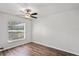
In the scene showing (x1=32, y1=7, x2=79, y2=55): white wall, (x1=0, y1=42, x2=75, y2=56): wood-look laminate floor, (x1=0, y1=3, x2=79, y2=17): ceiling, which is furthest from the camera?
(x1=32, y1=7, x2=79, y2=55): white wall

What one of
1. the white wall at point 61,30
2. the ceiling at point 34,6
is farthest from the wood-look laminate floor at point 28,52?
the ceiling at point 34,6

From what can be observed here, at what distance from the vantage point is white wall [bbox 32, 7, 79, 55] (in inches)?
78.7

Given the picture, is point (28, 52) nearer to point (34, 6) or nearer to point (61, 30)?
point (34, 6)

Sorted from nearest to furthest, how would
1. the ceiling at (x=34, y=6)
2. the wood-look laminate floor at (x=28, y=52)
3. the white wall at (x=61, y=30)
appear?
the ceiling at (x=34, y=6), the wood-look laminate floor at (x=28, y=52), the white wall at (x=61, y=30)

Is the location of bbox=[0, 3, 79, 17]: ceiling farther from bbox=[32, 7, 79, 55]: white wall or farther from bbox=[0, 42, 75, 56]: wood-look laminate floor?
bbox=[0, 42, 75, 56]: wood-look laminate floor

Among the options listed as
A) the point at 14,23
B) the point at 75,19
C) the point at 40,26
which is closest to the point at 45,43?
the point at 40,26

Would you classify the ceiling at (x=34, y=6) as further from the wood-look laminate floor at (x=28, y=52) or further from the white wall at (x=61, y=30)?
the wood-look laminate floor at (x=28, y=52)

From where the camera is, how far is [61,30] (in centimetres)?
235

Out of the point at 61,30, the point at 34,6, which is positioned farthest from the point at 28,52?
the point at 61,30

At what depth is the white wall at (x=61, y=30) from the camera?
→ 1998mm

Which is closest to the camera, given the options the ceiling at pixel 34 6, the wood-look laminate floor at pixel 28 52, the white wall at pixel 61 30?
the ceiling at pixel 34 6

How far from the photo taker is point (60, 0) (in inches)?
18.7

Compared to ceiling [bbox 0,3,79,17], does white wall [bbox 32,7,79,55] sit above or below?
below

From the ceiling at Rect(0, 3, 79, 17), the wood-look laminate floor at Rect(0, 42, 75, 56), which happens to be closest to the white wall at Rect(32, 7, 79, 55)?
the wood-look laminate floor at Rect(0, 42, 75, 56)
